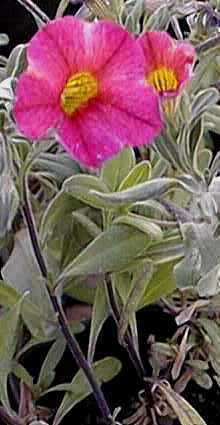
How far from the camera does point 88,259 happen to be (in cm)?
55

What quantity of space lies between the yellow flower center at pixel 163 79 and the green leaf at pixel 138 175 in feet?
0.20

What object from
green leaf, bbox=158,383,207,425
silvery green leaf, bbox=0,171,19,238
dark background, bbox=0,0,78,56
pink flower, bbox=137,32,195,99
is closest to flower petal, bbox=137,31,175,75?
pink flower, bbox=137,32,195,99

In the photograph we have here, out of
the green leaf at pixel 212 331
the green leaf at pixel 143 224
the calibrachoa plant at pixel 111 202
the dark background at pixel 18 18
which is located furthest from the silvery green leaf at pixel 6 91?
the dark background at pixel 18 18

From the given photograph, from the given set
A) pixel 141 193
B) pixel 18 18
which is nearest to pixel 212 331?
pixel 141 193

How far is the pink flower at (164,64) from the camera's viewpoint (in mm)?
506

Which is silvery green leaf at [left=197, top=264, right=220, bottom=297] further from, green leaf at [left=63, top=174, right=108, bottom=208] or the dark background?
the dark background

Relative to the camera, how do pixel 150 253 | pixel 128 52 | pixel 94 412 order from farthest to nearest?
pixel 94 412
pixel 150 253
pixel 128 52

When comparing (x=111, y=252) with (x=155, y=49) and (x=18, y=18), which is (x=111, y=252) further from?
(x=18, y=18)

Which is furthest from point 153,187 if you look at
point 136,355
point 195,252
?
point 136,355

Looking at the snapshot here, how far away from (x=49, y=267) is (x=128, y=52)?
19cm

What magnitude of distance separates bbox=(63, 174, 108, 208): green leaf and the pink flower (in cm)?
7

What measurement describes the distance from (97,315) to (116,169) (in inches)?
3.8

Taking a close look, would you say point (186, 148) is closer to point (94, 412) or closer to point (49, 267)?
point (49, 267)

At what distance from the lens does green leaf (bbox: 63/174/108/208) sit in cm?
53
